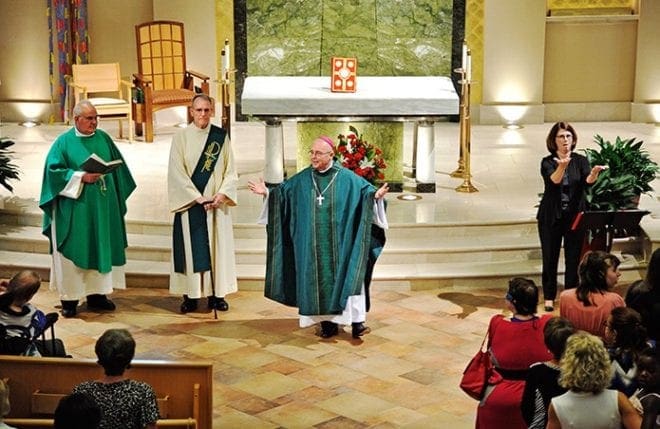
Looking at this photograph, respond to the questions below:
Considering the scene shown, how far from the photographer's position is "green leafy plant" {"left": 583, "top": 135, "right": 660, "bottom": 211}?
945 cm

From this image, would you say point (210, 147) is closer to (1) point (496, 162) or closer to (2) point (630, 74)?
(1) point (496, 162)

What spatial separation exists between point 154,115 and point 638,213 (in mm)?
7632

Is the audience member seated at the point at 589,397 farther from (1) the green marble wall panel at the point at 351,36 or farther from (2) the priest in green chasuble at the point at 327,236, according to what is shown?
(1) the green marble wall panel at the point at 351,36

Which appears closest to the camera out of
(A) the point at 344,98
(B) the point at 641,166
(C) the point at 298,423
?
(C) the point at 298,423

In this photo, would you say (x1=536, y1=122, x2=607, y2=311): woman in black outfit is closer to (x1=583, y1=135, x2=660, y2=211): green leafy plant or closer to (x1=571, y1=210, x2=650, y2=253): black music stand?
(x1=571, y1=210, x2=650, y2=253): black music stand

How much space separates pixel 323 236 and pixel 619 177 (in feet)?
8.20

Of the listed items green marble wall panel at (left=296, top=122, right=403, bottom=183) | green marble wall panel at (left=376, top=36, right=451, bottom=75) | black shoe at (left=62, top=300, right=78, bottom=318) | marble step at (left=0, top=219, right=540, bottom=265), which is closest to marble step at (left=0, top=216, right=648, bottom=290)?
marble step at (left=0, top=219, right=540, bottom=265)

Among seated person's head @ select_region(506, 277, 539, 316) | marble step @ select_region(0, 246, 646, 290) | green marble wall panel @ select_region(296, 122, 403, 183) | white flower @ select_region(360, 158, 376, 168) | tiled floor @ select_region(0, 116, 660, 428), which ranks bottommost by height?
tiled floor @ select_region(0, 116, 660, 428)

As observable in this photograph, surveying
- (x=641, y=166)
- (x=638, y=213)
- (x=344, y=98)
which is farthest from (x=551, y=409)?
(x=344, y=98)

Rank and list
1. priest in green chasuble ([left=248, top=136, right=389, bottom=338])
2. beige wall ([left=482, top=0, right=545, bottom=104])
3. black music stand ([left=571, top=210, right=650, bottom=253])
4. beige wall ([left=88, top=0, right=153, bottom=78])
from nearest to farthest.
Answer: priest in green chasuble ([left=248, top=136, right=389, bottom=338])
black music stand ([left=571, top=210, right=650, bottom=253])
beige wall ([left=482, top=0, right=545, bottom=104])
beige wall ([left=88, top=0, right=153, bottom=78])

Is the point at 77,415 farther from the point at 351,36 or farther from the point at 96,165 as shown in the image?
the point at 351,36

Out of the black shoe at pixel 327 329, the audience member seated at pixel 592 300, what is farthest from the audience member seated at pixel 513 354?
the black shoe at pixel 327 329

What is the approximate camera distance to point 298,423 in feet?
23.5

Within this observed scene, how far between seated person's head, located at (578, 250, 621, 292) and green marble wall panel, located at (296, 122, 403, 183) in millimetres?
5063
